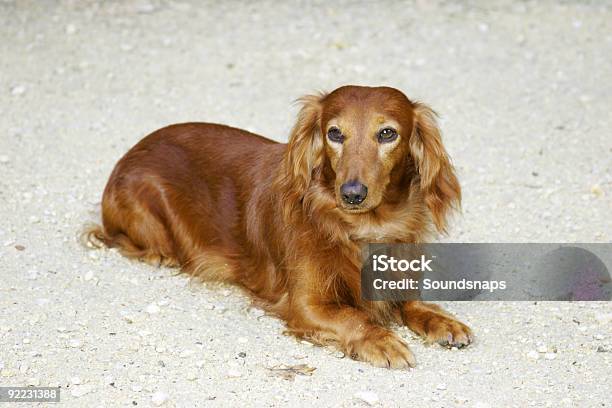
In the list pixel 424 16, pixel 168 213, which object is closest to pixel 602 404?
pixel 168 213

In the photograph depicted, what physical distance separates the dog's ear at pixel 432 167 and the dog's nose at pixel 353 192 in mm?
524

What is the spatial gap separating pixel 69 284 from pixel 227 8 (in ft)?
17.0

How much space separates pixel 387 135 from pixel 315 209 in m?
0.51

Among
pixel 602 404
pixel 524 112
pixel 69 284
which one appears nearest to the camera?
pixel 602 404

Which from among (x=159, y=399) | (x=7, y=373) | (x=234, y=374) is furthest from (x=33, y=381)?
(x=234, y=374)

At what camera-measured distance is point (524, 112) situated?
7.90 meters

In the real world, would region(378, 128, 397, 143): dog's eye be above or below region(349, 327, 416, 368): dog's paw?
above

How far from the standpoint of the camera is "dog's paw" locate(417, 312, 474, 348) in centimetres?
478

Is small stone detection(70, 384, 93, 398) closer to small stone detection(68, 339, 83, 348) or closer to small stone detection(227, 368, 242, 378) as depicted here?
small stone detection(68, 339, 83, 348)

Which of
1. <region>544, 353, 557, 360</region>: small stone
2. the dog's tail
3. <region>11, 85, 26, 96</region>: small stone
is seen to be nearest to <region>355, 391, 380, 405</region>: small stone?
<region>544, 353, 557, 360</region>: small stone

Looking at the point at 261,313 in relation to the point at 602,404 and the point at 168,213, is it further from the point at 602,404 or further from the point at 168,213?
the point at 602,404

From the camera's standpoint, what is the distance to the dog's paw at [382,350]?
4.54 metres

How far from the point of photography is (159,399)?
4148 millimetres

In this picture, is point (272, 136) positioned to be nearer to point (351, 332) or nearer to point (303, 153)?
point (303, 153)
